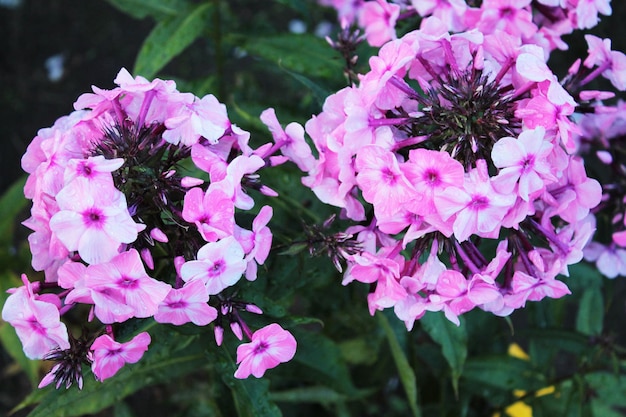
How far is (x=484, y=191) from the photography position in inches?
33.7

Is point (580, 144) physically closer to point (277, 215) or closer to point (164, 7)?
point (277, 215)

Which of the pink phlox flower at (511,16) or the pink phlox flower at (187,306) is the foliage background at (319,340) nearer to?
the pink phlox flower at (187,306)

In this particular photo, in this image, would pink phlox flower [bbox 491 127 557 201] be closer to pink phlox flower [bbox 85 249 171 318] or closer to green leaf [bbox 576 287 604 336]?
pink phlox flower [bbox 85 249 171 318]

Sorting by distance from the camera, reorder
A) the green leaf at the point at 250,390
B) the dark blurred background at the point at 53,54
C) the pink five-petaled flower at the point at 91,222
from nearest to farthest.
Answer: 1. the pink five-petaled flower at the point at 91,222
2. the green leaf at the point at 250,390
3. the dark blurred background at the point at 53,54

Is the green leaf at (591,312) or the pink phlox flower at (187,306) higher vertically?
the pink phlox flower at (187,306)

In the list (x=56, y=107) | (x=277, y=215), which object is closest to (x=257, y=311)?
(x=277, y=215)

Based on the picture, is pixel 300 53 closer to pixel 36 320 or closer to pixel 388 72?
pixel 388 72

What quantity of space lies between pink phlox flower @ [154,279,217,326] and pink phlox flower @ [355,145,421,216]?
23 centimetres

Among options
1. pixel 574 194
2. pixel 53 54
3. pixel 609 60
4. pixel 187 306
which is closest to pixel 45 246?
pixel 187 306

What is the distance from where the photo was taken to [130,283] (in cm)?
85

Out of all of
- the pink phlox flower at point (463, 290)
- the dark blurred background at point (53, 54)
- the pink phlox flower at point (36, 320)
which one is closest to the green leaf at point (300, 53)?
the pink phlox flower at point (463, 290)

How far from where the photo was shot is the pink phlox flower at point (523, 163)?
0.85 m

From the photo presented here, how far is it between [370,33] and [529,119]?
16.1 inches

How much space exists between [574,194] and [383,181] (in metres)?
0.28
